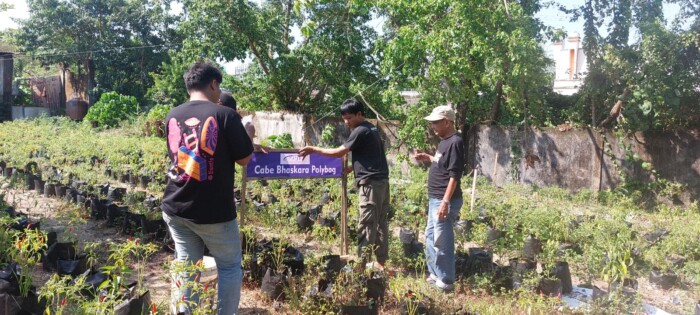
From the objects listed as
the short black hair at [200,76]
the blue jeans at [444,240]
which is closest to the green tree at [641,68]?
the blue jeans at [444,240]

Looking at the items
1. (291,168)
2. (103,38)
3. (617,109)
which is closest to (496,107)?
(617,109)

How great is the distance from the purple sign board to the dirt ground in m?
1.01

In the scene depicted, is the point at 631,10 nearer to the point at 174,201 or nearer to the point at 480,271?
the point at 480,271

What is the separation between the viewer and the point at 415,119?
10.4 meters

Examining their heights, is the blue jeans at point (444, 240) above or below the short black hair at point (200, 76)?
below

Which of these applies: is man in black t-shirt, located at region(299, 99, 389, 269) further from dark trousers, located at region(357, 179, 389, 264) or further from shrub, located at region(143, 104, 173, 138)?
shrub, located at region(143, 104, 173, 138)

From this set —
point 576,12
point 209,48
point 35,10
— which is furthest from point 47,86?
point 576,12

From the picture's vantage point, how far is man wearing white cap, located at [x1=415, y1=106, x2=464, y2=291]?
404 cm

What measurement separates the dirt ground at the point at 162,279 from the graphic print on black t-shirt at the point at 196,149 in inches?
48.5

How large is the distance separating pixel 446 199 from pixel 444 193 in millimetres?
127

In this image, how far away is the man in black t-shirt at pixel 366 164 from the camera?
4.40 m

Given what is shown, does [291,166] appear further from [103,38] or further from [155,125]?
[103,38]

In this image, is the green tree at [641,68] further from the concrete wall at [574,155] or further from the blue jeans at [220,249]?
the blue jeans at [220,249]

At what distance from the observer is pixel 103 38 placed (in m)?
25.6
